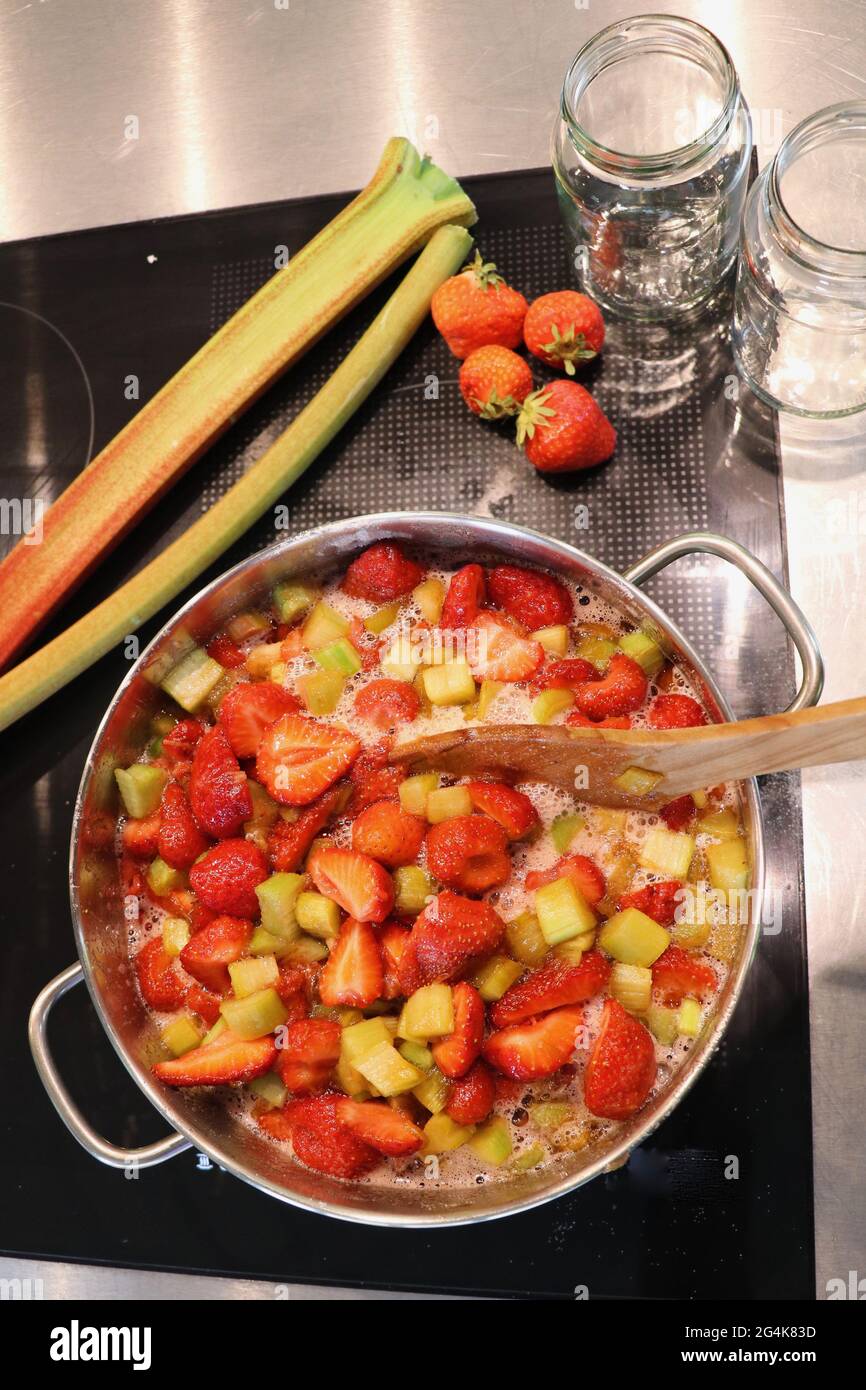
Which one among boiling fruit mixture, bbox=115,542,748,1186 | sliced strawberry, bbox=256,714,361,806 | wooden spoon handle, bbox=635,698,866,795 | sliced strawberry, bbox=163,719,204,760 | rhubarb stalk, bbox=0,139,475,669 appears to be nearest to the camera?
wooden spoon handle, bbox=635,698,866,795

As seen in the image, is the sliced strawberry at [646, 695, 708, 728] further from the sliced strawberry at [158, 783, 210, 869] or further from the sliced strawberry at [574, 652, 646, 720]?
the sliced strawberry at [158, 783, 210, 869]

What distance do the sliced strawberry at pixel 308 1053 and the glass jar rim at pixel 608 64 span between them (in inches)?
51.0

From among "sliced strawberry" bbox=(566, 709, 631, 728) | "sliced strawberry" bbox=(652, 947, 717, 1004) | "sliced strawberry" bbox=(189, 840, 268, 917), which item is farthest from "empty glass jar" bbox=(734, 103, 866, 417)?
"sliced strawberry" bbox=(189, 840, 268, 917)

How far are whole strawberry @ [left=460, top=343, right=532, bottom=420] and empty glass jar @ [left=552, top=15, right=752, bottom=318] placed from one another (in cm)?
23

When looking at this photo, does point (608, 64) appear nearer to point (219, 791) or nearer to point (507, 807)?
point (507, 807)

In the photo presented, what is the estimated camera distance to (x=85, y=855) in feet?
5.57

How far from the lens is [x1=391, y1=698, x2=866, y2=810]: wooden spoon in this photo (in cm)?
138

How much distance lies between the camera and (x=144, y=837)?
5.87 feet

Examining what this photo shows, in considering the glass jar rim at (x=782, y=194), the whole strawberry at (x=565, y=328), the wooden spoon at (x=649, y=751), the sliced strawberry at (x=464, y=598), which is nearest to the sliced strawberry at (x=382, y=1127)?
the wooden spoon at (x=649, y=751)

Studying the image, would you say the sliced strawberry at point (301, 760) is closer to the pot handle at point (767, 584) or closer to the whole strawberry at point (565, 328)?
the pot handle at point (767, 584)

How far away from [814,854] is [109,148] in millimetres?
1805

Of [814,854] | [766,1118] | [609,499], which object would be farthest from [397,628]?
[766,1118]

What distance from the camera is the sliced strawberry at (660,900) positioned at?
165 cm
